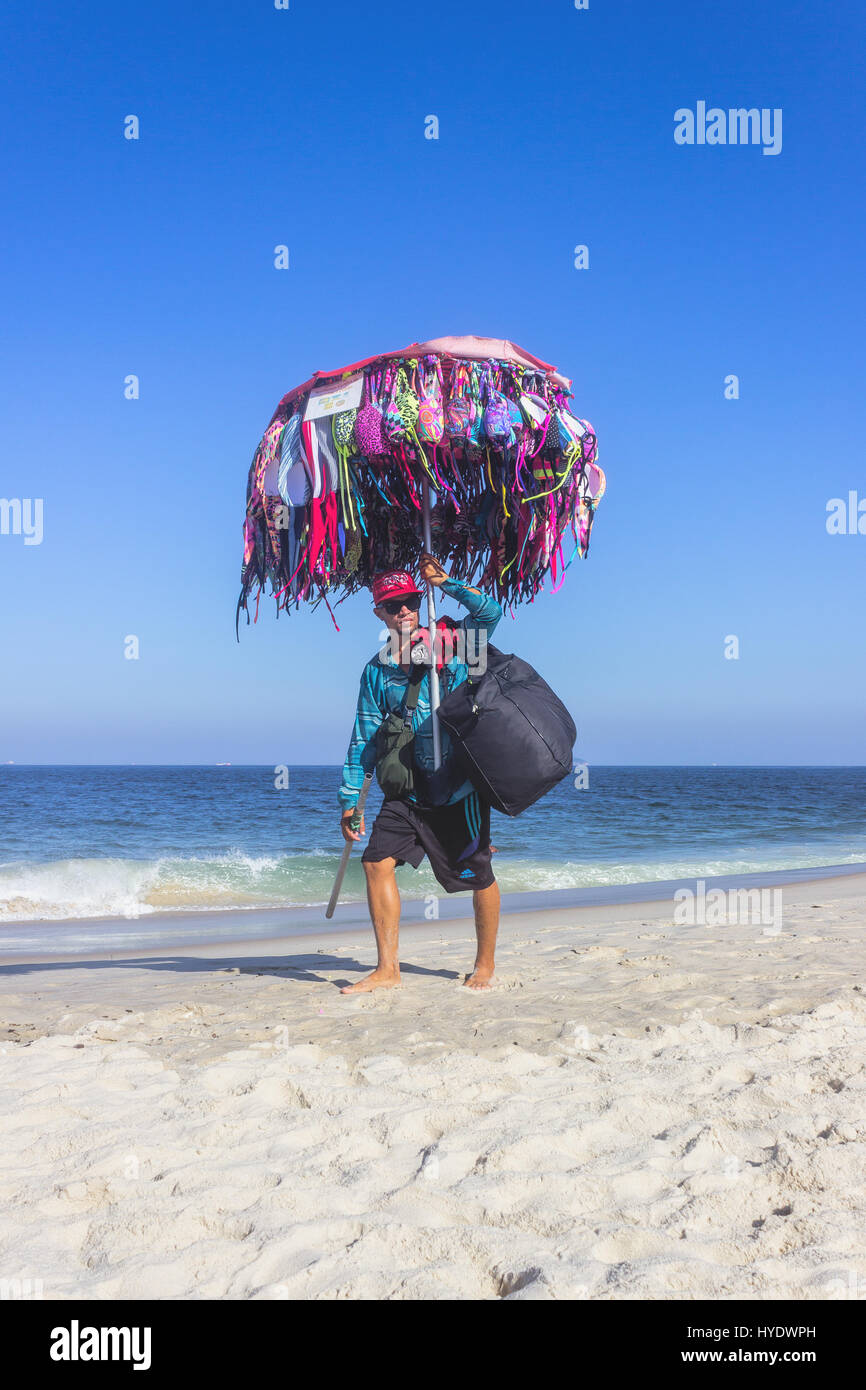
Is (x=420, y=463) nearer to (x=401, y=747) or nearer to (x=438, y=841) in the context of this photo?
(x=401, y=747)

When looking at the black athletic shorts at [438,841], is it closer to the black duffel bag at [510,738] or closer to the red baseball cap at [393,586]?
the black duffel bag at [510,738]

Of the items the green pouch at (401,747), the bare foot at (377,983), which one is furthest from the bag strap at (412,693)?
the bare foot at (377,983)

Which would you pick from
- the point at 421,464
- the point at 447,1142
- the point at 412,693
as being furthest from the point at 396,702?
the point at 447,1142

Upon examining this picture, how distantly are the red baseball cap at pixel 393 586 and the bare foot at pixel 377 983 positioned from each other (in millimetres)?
1788

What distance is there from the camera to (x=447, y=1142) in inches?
96.1

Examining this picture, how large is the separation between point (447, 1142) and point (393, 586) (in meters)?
2.47

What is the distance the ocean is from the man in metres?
5.49

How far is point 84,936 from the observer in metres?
8.46

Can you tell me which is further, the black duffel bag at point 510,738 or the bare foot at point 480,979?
the bare foot at point 480,979

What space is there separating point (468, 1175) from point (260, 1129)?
66 cm

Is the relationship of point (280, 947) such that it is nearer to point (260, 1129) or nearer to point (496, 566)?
point (496, 566)

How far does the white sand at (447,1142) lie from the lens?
A: 1.84 m
